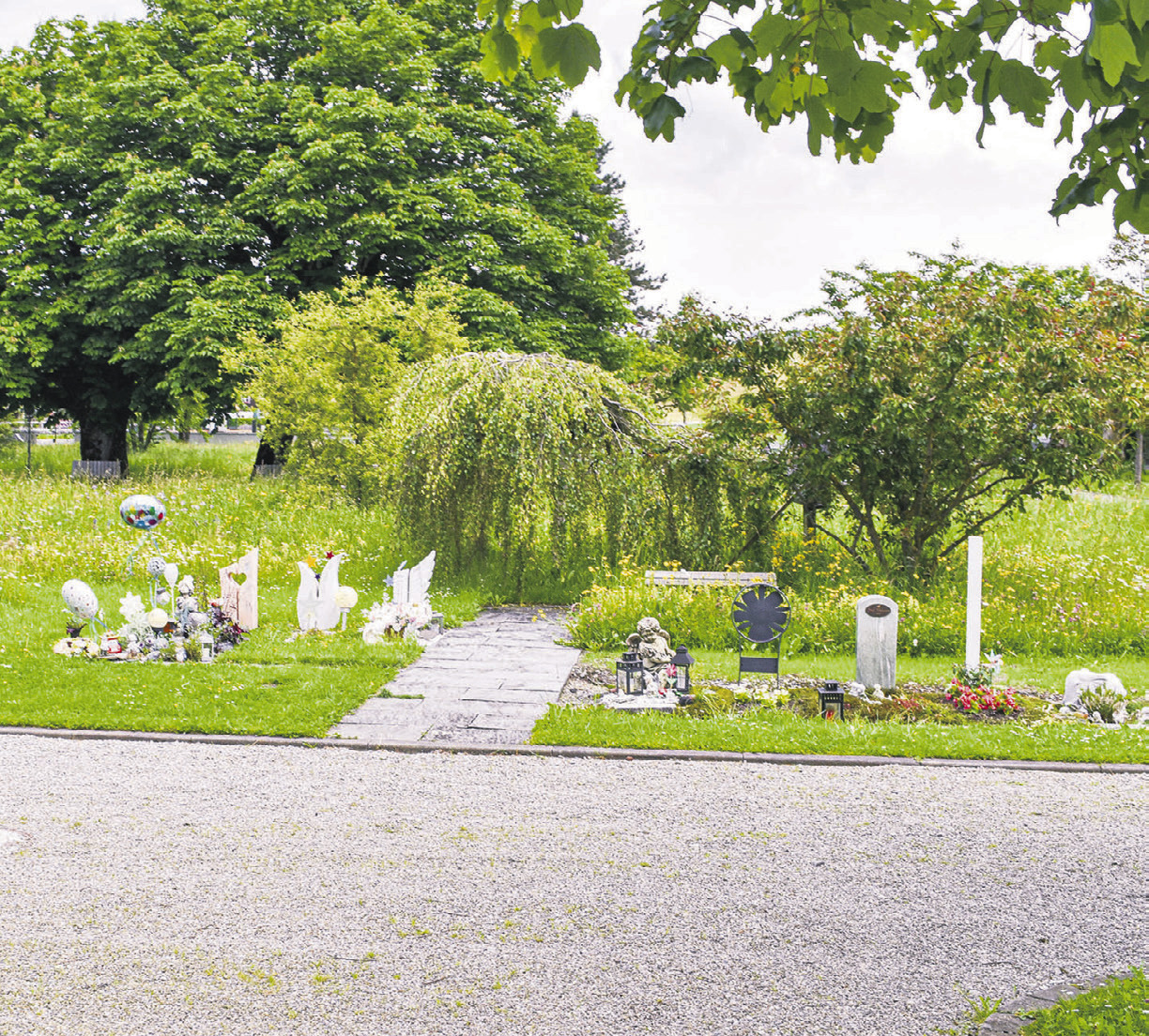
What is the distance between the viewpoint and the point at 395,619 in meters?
10.1

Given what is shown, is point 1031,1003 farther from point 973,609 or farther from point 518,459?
point 518,459

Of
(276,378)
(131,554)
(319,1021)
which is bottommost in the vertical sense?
(319,1021)

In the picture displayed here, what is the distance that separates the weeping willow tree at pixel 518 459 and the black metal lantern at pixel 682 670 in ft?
13.1

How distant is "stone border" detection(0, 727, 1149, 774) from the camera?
651cm

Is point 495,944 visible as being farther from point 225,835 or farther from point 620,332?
point 620,332

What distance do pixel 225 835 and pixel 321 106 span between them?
20.0m

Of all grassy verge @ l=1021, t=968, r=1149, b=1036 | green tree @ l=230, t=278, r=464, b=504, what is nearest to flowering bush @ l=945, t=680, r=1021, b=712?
grassy verge @ l=1021, t=968, r=1149, b=1036

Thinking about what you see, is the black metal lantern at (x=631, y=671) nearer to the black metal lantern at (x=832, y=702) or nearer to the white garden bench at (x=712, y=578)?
the black metal lantern at (x=832, y=702)

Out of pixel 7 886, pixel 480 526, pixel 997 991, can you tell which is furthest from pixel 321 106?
pixel 997 991

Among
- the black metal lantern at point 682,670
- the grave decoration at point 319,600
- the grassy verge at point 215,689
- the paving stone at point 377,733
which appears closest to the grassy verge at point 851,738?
the black metal lantern at point 682,670

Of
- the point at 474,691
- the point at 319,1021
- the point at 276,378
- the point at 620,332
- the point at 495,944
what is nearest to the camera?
the point at 319,1021

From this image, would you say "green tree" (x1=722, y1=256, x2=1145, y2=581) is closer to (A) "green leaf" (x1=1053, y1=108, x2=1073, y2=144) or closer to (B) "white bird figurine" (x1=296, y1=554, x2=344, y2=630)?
(B) "white bird figurine" (x1=296, y1=554, x2=344, y2=630)

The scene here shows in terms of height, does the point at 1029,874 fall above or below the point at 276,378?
below

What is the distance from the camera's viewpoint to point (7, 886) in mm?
4500
